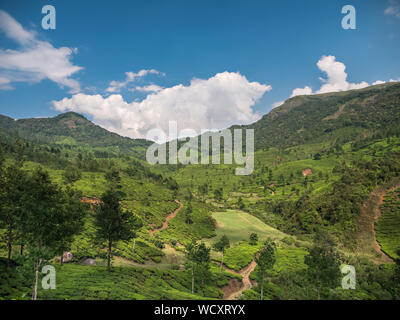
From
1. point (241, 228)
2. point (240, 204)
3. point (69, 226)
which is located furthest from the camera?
point (240, 204)

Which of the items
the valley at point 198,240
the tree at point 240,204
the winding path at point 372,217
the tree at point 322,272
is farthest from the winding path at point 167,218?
the winding path at point 372,217

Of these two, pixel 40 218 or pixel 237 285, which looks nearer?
pixel 40 218

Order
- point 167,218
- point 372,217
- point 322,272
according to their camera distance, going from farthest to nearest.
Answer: point 167,218, point 372,217, point 322,272

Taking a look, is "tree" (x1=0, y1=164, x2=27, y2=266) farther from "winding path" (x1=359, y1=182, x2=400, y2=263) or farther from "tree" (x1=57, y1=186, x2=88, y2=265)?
"winding path" (x1=359, y1=182, x2=400, y2=263)

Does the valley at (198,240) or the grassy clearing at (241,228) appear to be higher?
the valley at (198,240)

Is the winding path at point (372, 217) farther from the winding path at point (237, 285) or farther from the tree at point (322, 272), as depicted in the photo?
the tree at point (322, 272)

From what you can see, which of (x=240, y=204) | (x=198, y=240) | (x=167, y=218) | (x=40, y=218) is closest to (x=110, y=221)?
(x=40, y=218)

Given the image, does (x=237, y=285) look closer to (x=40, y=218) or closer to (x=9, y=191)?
(x=40, y=218)

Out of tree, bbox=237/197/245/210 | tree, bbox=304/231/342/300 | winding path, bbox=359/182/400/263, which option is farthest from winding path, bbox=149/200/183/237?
winding path, bbox=359/182/400/263

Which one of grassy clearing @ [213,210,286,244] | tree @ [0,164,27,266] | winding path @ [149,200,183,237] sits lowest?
grassy clearing @ [213,210,286,244]
